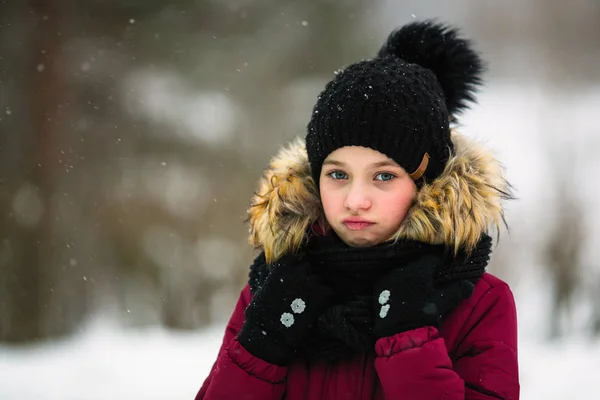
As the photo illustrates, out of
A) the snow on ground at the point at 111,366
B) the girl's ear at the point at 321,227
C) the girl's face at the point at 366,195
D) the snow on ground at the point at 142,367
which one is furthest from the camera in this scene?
the snow on ground at the point at 111,366

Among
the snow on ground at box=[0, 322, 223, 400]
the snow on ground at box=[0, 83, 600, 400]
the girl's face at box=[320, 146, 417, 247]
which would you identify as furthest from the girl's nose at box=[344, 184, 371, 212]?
the snow on ground at box=[0, 322, 223, 400]

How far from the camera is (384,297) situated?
172cm

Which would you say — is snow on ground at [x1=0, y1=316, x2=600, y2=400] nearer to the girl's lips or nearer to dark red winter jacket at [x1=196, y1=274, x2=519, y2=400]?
dark red winter jacket at [x1=196, y1=274, x2=519, y2=400]

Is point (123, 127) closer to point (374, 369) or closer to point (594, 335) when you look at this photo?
point (594, 335)

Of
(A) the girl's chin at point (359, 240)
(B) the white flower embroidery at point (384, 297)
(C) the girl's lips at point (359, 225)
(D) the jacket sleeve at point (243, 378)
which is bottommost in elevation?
(D) the jacket sleeve at point (243, 378)

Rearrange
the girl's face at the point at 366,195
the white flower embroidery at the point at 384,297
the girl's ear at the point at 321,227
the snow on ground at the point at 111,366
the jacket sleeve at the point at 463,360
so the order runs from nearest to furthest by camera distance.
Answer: the jacket sleeve at the point at 463,360 → the white flower embroidery at the point at 384,297 → the girl's face at the point at 366,195 → the girl's ear at the point at 321,227 → the snow on ground at the point at 111,366

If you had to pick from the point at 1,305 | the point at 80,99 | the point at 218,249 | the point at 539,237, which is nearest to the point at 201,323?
the point at 218,249

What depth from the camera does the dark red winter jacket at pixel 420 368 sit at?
1613 mm

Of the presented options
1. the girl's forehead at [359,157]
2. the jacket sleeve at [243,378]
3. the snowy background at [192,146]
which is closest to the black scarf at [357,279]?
the jacket sleeve at [243,378]

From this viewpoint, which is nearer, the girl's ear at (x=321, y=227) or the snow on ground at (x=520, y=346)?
the girl's ear at (x=321, y=227)

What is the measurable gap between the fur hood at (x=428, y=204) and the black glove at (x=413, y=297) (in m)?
0.10

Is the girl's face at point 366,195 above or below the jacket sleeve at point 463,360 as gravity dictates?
above

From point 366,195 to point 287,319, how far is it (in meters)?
0.39

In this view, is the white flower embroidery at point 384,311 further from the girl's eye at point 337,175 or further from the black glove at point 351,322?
the girl's eye at point 337,175
